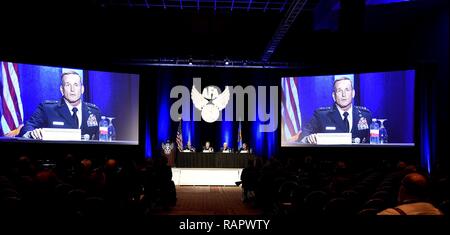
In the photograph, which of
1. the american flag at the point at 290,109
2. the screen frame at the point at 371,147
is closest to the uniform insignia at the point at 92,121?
the american flag at the point at 290,109

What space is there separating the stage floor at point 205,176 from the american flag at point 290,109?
2.54 m

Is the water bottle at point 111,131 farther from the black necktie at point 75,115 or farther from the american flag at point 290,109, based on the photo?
the american flag at point 290,109

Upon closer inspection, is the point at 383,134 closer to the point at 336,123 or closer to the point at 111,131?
the point at 336,123

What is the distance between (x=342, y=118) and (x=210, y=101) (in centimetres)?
757

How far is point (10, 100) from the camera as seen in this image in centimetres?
1263

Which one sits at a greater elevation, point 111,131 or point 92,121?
point 92,121

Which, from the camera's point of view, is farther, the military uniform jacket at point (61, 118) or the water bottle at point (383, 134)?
the water bottle at point (383, 134)

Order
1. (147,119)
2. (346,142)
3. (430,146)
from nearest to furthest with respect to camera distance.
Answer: (430,146)
(346,142)
(147,119)

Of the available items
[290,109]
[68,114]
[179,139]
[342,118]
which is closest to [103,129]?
[68,114]

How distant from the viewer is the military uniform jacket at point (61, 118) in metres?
13.4

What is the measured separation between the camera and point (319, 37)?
54.3 ft
